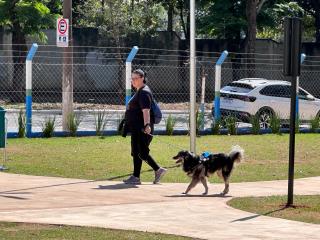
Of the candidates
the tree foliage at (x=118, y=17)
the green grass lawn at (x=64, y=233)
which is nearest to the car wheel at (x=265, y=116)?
the tree foliage at (x=118, y=17)

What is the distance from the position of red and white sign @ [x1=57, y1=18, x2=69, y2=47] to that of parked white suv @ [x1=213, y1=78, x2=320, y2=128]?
18.6 feet

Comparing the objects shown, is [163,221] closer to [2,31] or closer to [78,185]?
[78,185]

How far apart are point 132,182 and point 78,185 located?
0.88 meters

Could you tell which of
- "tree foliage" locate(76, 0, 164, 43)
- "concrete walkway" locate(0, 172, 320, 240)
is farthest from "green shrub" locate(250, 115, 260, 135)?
"tree foliage" locate(76, 0, 164, 43)

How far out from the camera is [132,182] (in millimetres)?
14117

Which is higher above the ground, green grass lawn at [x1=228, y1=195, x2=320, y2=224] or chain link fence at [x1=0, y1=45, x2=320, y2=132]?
chain link fence at [x1=0, y1=45, x2=320, y2=132]

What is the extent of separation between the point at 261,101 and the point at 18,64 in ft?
27.1

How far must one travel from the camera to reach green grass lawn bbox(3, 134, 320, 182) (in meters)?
15.4

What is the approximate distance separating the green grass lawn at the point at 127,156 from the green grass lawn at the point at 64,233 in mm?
4859

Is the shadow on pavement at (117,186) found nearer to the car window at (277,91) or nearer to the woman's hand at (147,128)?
the woman's hand at (147,128)

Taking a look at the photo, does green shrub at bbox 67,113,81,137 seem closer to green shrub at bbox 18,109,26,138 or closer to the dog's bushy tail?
green shrub at bbox 18,109,26,138

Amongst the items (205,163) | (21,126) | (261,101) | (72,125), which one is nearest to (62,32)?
(72,125)

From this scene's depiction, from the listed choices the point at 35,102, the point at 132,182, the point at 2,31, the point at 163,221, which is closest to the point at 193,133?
the point at 132,182

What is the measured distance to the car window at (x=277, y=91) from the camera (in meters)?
25.2
